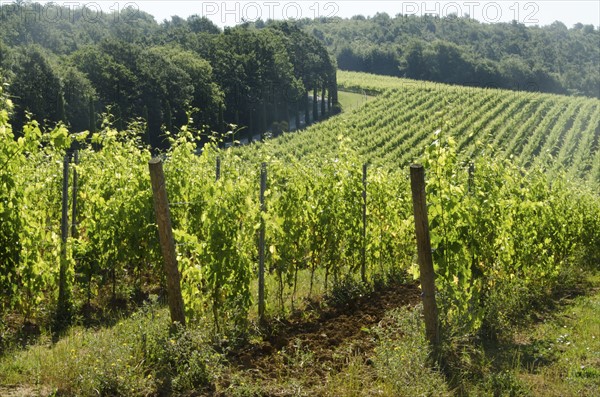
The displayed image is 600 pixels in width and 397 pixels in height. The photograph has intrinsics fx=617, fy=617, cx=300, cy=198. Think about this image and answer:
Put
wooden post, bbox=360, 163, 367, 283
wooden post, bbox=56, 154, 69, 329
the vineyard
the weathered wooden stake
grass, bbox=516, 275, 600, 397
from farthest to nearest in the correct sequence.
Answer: wooden post, bbox=360, 163, 367, 283 → the weathered wooden stake → wooden post, bbox=56, 154, 69, 329 → the vineyard → grass, bbox=516, 275, 600, 397

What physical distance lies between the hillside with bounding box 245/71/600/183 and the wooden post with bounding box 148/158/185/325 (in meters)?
35.9

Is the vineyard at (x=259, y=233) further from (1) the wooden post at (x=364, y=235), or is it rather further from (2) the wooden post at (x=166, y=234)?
(2) the wooden post at (x=166, y=234)

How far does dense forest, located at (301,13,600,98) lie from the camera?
11338 cm

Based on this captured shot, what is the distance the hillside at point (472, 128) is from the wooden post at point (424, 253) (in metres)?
35.5

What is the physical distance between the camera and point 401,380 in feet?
19.6

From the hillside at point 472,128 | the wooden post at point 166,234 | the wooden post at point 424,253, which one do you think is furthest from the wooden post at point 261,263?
the hillside at point 472,128

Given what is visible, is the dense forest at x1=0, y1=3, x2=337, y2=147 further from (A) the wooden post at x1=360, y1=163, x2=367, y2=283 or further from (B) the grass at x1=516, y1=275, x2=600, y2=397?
(B) the grass at x1=516, y1=275, x2=600, y2=397

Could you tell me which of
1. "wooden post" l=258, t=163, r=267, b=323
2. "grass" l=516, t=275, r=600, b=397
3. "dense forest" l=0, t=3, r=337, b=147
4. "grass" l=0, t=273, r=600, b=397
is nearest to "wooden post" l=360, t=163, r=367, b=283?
"wooden post" l=258, t=163, r=267, b=323

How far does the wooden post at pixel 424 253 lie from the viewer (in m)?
6.61

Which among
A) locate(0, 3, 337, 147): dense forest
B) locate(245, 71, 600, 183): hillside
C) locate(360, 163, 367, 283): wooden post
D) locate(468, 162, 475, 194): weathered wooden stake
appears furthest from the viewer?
locate(245, 71, 600, 183): hillside

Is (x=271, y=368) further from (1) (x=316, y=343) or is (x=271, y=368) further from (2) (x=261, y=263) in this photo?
(2) (x=261, y=263)

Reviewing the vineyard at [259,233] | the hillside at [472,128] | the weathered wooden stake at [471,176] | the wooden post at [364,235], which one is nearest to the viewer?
the vineyard at [259,233]

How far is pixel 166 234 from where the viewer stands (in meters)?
6.57

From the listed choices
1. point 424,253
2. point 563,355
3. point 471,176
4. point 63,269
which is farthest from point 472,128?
point 63,269
